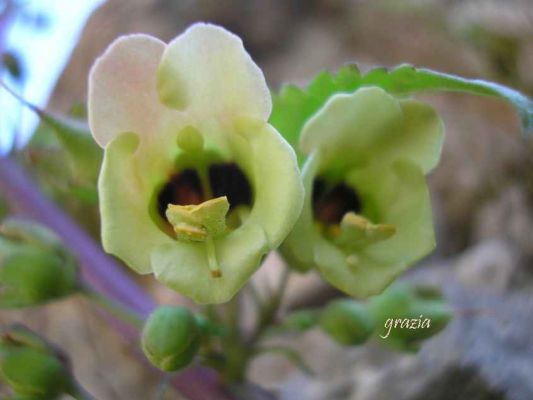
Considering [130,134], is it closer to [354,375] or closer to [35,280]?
[35,280]

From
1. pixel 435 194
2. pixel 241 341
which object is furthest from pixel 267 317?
pixel 435 194

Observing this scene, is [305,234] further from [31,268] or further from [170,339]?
[31,268]

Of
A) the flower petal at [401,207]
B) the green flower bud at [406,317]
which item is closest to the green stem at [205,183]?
the flower petal at [401,207]

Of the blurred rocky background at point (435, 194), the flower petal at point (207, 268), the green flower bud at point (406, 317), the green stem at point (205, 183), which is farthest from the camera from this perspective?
the blurred rocky background at point (435, 194)

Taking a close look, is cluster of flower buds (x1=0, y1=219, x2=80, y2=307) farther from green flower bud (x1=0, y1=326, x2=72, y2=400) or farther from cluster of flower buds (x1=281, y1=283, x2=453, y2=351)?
cluster of flower buds (x1=281, y1=283, x2=453, y2=351)

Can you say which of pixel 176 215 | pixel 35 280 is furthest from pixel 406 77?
pixel 35 280

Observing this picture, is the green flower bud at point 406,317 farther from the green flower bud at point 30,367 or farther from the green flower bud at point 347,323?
the green flower bud at point 30,367
